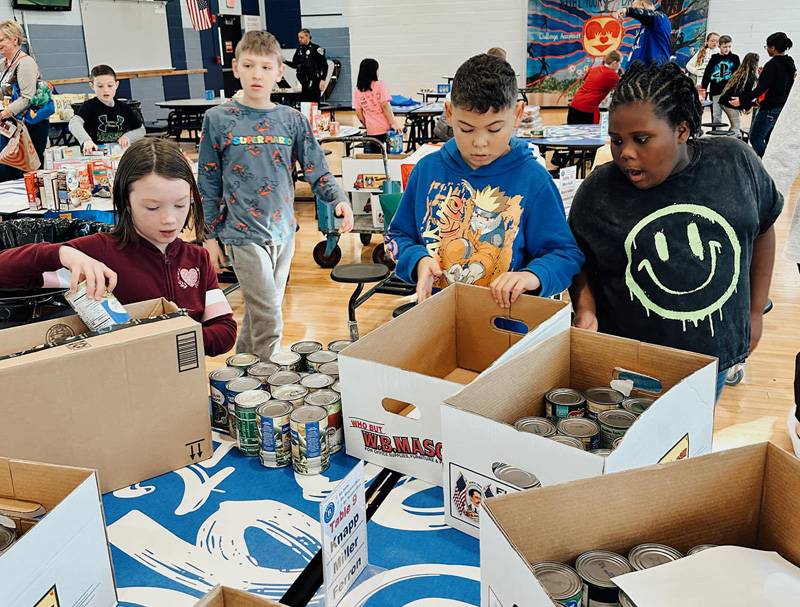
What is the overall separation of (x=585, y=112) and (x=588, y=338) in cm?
678

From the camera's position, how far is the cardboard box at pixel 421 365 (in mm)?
1223

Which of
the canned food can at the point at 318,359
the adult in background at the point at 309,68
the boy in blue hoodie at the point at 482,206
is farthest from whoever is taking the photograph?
the adult in background at the point at 309,68

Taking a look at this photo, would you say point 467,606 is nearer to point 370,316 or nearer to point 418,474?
point 418,474

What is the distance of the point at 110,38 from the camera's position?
11.6 metres

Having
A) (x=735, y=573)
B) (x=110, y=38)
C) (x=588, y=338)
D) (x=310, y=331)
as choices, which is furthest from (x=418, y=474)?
(x=110, y=38)

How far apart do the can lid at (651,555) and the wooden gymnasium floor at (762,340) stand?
2214 mm

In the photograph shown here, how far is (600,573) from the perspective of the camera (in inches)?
33.2

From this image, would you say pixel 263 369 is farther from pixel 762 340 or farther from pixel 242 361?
pixel 762 340

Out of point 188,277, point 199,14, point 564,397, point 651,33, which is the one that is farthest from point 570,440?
point 199,14

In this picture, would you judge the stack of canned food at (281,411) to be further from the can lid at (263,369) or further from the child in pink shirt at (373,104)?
the child in pink shirt at (373,104)

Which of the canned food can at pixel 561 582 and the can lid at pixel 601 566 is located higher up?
Answer: the canned food can at pixel 561 582

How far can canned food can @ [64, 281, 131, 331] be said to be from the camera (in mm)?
1320

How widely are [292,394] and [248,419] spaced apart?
0.11 meters

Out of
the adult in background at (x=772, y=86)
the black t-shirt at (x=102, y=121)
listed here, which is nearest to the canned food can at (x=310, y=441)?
the black t-shirt at (x=102, y=121)
